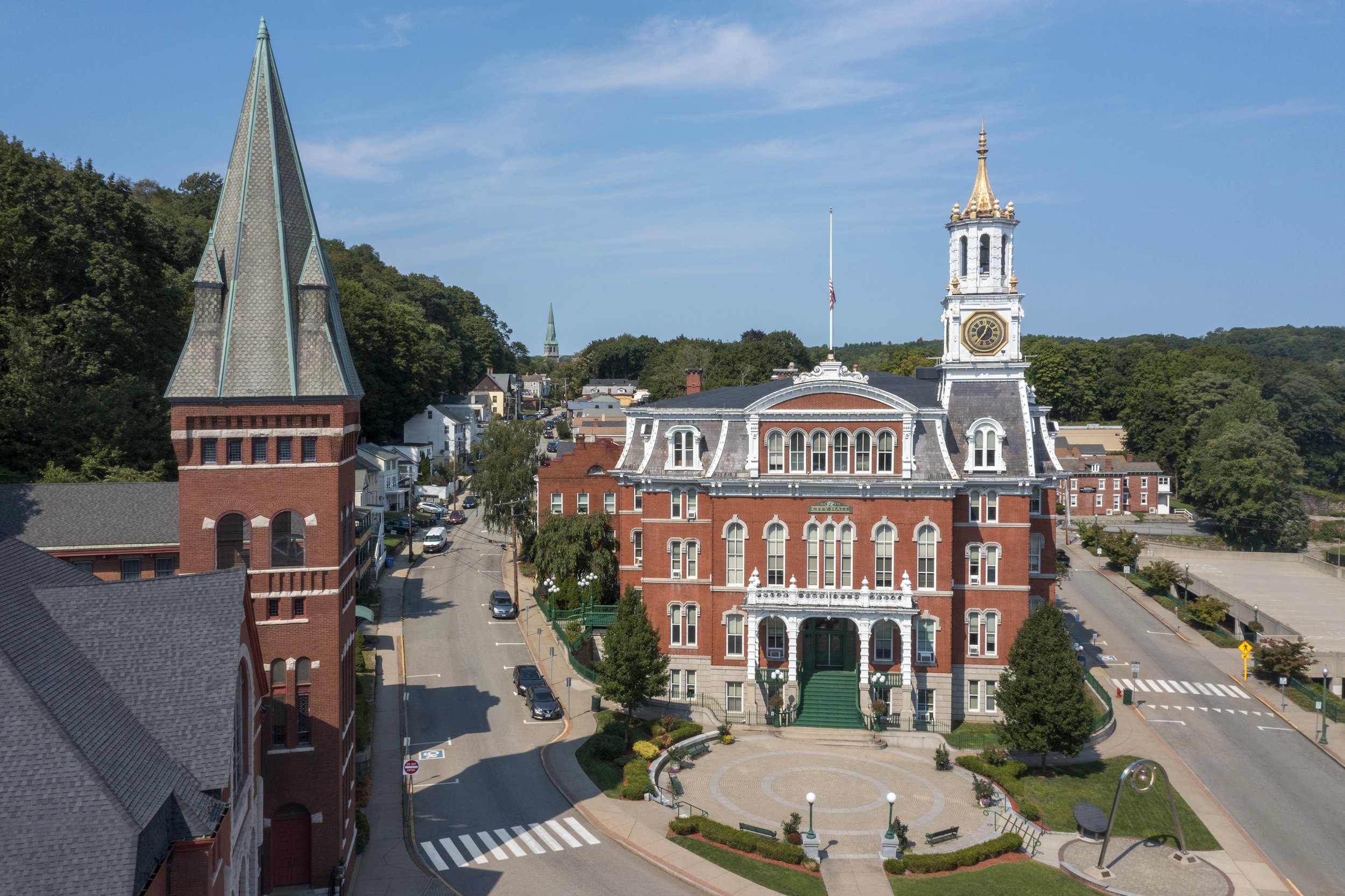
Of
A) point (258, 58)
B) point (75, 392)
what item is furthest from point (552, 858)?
point (75, 392)

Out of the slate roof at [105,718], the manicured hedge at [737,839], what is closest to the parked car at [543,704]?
the manicured hedge at [737,839]

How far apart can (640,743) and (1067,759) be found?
18.8 metres

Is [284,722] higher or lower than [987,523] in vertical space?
lower

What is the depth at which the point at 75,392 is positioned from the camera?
5116 cm

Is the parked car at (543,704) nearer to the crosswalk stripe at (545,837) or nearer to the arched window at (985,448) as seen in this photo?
the crosswalk stripe at (545,837)

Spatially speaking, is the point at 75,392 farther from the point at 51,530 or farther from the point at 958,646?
the point at 958,646

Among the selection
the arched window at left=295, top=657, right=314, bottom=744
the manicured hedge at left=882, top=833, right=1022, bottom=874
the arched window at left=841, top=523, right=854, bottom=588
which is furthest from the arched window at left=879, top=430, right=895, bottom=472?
the arched window at left=295, top=657, right=314, bottom=744

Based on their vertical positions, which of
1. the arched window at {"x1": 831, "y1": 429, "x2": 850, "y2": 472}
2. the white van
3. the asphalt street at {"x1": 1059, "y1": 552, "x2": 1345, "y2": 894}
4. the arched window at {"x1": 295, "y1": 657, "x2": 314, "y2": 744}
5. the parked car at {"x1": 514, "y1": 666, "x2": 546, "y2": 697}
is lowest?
the asphalt street at {"x1": 1059, "y1": 552, "x2": 1345, "y2": 894}

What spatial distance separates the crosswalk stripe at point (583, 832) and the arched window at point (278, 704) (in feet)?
36.4

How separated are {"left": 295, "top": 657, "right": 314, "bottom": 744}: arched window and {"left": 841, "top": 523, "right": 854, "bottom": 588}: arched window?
25972mm

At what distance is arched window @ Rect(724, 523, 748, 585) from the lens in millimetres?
47875

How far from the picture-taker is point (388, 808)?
36.0 meters

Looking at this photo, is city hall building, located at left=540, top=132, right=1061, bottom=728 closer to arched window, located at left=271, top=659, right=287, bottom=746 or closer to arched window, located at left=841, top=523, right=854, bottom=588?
arched window, located at left=841, top=523, right=854, bottom=588

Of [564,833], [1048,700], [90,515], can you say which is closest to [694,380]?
[1048,700]
